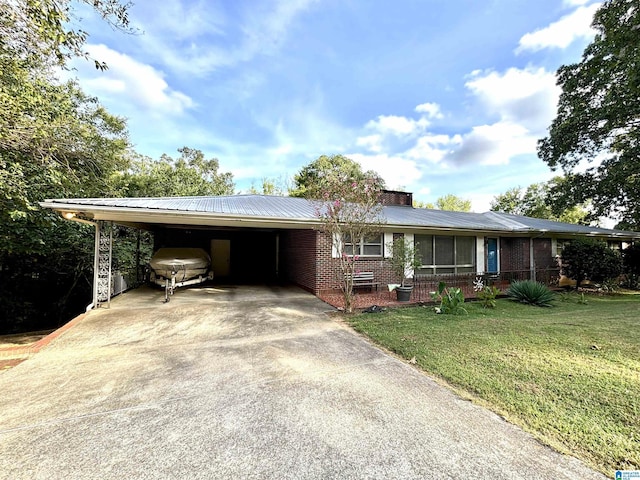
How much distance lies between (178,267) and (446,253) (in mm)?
10621

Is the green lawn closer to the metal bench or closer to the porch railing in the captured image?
the metal bench

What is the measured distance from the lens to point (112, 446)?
2.38 m

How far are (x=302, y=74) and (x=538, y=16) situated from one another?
363 inches

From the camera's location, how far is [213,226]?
12.1 m

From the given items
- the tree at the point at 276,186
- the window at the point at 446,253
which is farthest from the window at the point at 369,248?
the tree at the point at 276,186

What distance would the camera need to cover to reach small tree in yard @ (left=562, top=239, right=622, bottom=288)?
12.1 m

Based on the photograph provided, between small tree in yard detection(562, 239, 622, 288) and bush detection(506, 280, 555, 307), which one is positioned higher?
small tree in yard detection(562, 239, 622, 288)

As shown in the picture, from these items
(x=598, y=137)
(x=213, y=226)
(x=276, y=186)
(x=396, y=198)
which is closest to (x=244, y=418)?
(x=213, y=226)

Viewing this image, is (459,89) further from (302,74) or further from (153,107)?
(153,107)

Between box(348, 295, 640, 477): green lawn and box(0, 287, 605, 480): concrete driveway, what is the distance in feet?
1.13

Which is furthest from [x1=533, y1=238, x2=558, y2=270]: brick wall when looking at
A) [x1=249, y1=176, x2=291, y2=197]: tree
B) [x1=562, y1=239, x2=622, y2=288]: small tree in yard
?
[x1=249, y1=176, x2=291, y2=197]: tree

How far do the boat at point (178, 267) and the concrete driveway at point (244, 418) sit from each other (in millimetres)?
4158

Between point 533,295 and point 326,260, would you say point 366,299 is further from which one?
point 533,295

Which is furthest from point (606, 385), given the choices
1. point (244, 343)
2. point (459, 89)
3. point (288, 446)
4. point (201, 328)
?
point (459, 89)
